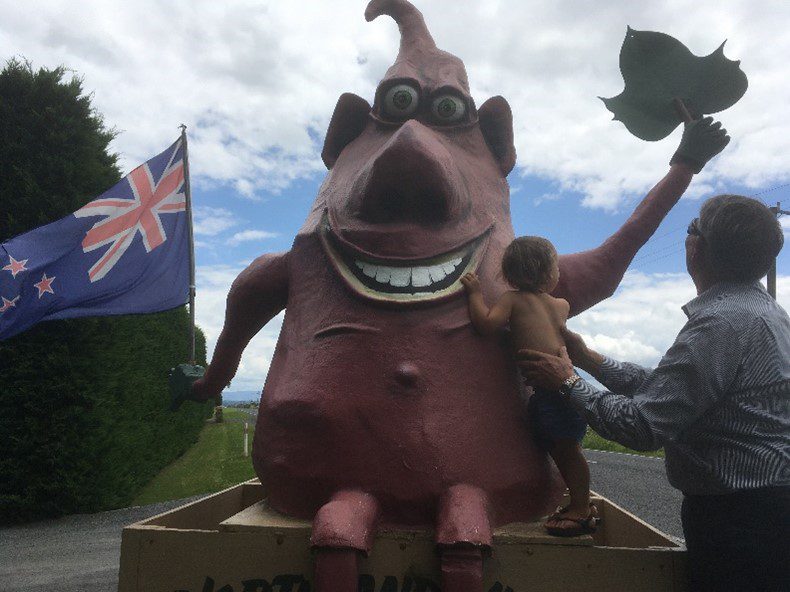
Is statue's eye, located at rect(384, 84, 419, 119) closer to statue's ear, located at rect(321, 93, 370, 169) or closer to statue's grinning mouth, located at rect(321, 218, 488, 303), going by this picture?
statue's ear, located at rect(321, 93, 370, 169)

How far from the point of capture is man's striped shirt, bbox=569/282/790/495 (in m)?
1.56

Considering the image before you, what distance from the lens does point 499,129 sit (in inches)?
112

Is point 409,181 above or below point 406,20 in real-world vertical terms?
below

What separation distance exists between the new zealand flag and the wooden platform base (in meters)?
2.69

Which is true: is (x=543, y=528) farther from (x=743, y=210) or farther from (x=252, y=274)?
(x=252, y=274)

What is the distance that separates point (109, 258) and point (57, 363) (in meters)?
2.95

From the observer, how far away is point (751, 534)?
152cm

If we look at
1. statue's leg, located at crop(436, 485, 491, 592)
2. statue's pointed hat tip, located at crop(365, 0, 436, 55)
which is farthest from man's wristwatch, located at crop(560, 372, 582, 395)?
statue's pointed hat tip, located at crop(365, 0, 436, 55)

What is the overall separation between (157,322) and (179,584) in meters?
7.52

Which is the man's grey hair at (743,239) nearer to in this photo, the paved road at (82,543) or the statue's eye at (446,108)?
the statue's eye at (446,108)

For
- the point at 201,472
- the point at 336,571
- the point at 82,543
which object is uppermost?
the point at 336,571

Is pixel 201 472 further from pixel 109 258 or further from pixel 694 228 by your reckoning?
pixel 694 228

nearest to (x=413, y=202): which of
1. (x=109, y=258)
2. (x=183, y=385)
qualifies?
(x=183, y=385)

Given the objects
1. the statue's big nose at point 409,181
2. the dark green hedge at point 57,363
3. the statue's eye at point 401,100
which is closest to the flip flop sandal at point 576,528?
the statue's big nose at point 409,181
